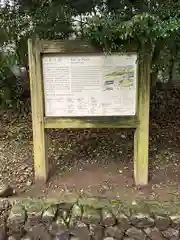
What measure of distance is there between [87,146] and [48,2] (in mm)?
1465

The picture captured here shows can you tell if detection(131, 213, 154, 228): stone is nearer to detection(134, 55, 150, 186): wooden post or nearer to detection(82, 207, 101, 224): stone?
detection(82, 207, 101, 224): stone

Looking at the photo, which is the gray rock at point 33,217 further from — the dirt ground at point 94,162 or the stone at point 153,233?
the stone at point 153,233

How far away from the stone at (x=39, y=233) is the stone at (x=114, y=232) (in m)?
0.45

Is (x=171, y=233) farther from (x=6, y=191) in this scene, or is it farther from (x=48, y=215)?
(x=6, y=191)

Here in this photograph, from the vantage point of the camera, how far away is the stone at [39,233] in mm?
2621

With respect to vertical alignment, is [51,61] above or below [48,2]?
below

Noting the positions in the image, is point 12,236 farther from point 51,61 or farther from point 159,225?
point 51,61

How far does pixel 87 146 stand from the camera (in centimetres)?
365

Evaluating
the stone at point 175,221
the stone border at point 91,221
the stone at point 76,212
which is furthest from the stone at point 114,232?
the stone at point 175,221

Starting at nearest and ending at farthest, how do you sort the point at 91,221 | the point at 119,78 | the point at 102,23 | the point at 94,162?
the point at 102,23 < the point at 91,221 < the point at 119,78 < the point at 94,162

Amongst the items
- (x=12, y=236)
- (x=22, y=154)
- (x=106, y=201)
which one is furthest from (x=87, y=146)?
(x=12, y=236)

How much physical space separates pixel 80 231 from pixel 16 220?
48 centimetres

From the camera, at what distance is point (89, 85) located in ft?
9.25

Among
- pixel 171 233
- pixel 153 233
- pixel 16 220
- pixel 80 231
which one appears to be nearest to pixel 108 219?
pixel 80 231
